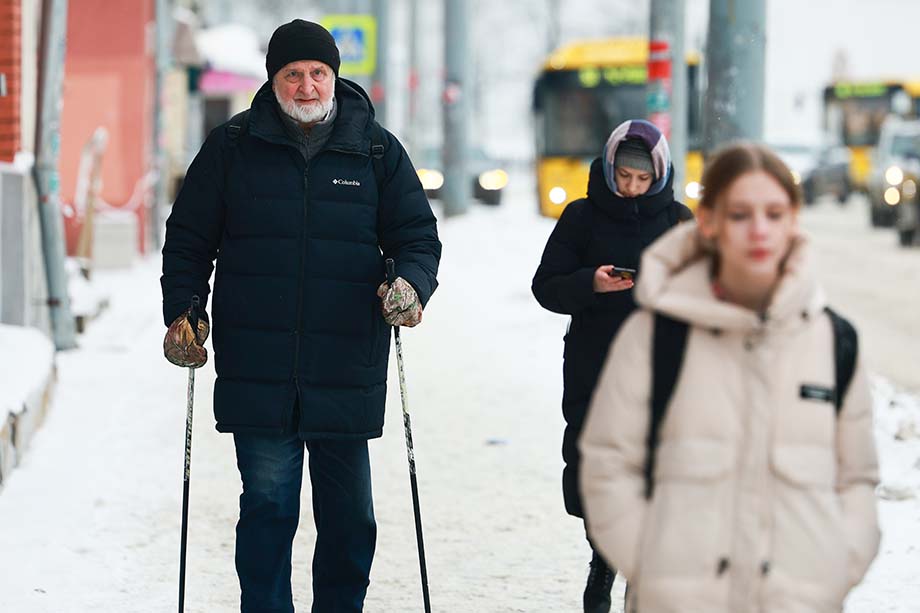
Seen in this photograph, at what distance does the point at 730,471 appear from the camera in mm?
3297

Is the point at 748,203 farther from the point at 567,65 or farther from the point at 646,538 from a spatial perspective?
the point at 567,65

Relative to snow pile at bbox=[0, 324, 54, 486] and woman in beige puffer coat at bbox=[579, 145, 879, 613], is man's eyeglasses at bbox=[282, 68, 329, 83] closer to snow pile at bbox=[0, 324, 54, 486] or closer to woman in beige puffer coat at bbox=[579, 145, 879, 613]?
woman in beige puffer coat at bbox=[579, 145, 879, 613]

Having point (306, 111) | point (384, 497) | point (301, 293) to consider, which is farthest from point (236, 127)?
point (384, 497)

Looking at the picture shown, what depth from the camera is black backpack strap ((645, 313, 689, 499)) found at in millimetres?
3338

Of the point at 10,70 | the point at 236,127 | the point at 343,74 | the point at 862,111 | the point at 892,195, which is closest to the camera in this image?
the point at 236,127

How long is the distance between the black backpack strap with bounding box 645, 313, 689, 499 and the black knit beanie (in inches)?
75.7

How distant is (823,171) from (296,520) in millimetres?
40561

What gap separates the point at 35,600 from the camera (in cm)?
597

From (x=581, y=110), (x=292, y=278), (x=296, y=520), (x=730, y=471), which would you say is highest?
(x=581, y=110)

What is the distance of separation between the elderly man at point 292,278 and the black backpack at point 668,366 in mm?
1682

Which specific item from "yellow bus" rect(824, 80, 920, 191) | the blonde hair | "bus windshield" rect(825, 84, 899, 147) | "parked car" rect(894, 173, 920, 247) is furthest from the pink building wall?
"bus windshield" rect(825, 84, 899, 147)

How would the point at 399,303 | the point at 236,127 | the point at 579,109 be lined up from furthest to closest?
the point at 579,109
the point at 236,127
the point at 399,303

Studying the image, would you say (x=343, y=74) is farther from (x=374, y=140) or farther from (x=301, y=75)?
(x=301, y=75)

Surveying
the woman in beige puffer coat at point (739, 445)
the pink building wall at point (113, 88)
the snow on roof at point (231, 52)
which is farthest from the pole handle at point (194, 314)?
the snow on roof at point (231, 52)
